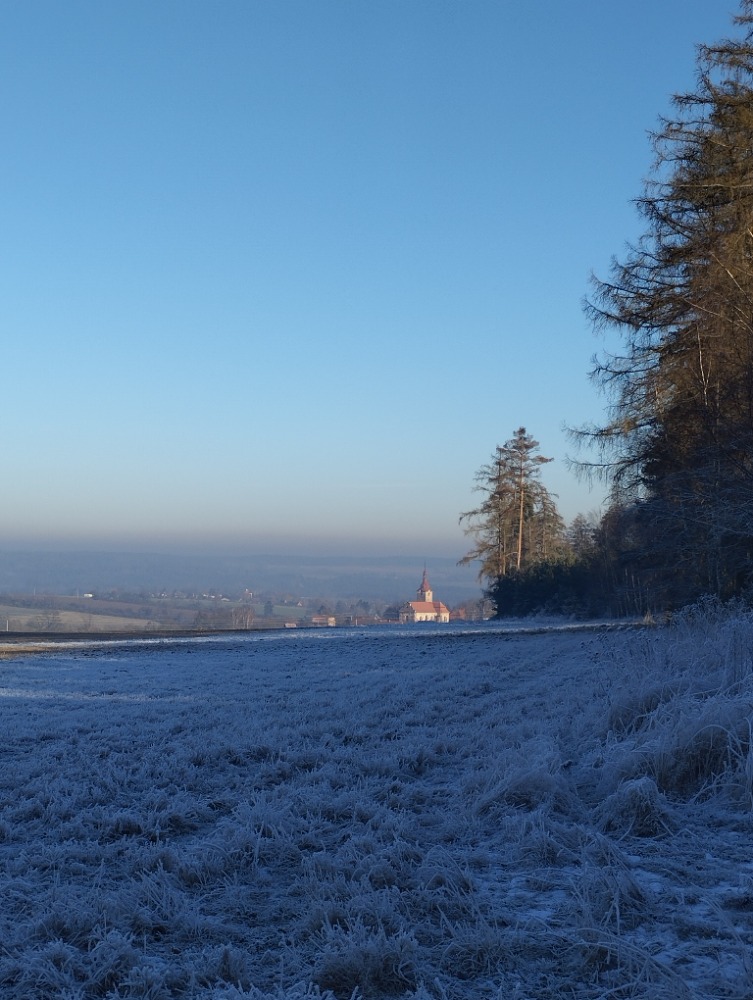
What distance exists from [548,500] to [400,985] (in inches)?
2014

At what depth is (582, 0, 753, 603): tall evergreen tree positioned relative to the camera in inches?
664

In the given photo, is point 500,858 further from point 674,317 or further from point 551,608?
point 551,608

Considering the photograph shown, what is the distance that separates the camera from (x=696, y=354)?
63.4 feet

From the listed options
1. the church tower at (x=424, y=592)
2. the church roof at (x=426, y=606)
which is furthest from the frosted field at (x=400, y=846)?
the church tower at (x=424, y=592)

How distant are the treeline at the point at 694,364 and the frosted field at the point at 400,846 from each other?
8394 millimetres

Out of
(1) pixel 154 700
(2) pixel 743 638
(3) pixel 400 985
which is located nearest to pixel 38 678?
(1) pixel 154 700

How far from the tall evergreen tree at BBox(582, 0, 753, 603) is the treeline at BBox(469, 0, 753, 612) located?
3cm

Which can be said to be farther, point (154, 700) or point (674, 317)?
point (674, 317)

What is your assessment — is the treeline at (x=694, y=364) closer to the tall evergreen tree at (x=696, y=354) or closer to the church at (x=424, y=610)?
the tall evergreen tree at (x=696, y=354)

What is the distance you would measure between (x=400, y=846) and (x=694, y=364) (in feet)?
57.2

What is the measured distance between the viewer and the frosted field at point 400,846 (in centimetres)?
321

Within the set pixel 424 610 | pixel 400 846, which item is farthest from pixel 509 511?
pixel 400 846

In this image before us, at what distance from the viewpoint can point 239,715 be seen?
31.9ft

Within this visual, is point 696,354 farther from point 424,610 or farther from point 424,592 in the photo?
point 424,592
